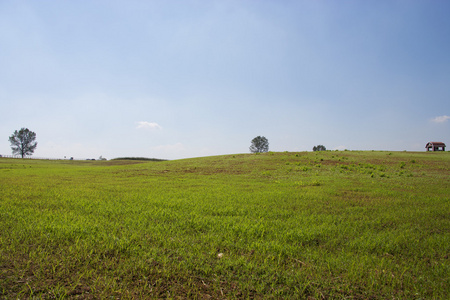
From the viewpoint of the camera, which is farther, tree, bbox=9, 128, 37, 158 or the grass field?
tree, bbox=9, 128, 37, 158

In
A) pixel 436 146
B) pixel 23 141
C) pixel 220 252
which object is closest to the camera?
pixel 220 252

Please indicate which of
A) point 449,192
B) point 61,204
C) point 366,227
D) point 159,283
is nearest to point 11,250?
point 159,283

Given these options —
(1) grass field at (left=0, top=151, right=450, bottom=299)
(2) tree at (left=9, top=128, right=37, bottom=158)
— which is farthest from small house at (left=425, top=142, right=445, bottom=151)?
(2) tree at (left=9, top=128, right=37, bottom=158)

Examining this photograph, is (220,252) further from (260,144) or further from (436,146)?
(260,144)

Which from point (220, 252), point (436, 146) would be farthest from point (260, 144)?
point (220, 252)

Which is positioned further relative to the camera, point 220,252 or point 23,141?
point 23,141

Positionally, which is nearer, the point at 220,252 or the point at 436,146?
the point at 220,252

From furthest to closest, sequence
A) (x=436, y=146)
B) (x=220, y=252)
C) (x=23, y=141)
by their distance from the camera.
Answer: (x=23, y=141) → (x=436, y=146) → (x=220, y=252)

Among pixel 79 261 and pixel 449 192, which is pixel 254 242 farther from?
pixel 449 192

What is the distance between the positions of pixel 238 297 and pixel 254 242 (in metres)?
1.58

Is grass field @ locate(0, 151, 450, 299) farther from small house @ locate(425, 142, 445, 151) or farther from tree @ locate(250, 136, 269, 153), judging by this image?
tree @ locate(250, 136, 269, 153)

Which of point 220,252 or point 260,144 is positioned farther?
point 260,144

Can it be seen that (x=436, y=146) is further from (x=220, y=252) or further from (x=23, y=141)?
(x=23, y=141)

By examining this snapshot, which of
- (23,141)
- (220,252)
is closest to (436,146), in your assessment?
(220,252)
